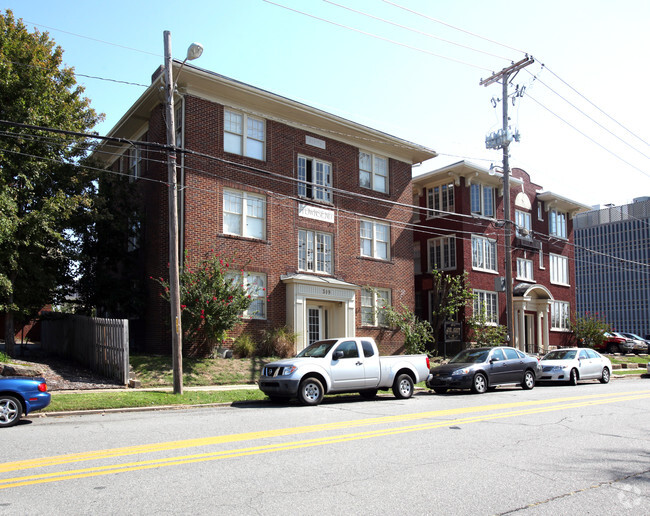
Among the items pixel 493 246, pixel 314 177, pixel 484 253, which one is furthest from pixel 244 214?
pixel 493 246

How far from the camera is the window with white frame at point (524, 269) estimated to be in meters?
35.8

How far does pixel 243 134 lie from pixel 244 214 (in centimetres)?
312

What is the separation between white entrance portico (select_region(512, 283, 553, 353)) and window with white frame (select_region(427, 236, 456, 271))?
4854 mm

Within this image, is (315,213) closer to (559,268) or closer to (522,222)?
(522,222)

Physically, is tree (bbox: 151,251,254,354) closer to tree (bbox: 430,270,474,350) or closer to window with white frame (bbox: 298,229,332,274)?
window with white frame (bbox: 298,229,332,274)

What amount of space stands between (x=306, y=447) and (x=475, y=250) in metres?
26.0

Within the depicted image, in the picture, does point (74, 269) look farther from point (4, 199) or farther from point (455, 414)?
point (455, 414)

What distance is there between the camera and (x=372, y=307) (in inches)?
1041

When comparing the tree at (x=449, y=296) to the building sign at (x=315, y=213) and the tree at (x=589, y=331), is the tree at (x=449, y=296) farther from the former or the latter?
the tree at (x=589, y=331)

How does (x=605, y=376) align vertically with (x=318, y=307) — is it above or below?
below

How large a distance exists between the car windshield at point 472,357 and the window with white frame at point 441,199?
48.8 ft

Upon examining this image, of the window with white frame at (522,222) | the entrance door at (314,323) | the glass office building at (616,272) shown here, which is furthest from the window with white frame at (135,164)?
the glass office building at (616,272)

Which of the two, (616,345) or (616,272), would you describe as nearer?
(616,345)

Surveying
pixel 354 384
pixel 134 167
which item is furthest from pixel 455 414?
pixel 134 167
